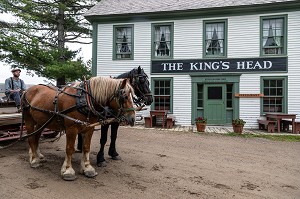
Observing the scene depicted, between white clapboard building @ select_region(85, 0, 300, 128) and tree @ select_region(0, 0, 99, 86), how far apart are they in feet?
7.17

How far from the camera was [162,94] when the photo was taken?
11867mm

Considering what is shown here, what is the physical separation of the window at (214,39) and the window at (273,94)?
8.37 ft

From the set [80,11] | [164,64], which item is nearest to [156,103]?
[164,64]

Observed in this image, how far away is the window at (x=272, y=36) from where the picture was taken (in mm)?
10820

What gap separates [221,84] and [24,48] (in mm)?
11077

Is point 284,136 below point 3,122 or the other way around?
below

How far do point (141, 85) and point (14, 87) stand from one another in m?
3.50

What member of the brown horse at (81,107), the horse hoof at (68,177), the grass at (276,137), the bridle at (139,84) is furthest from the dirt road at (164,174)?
the grass at (276,137)

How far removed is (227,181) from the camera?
395 cm

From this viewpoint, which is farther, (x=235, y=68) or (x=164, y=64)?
(x=164, y=64)

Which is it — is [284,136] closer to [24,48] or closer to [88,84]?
[88,84]

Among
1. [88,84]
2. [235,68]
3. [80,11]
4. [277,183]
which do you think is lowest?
[277,183]

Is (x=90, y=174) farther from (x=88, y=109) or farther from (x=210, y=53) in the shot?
(x=210, y=53)

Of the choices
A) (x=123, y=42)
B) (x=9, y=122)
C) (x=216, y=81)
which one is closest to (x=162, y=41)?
(x=123, y=42)
